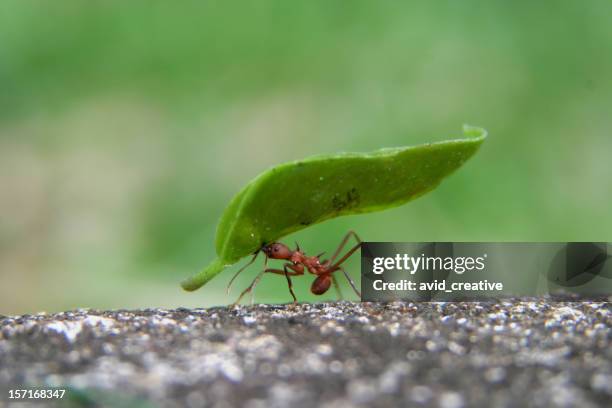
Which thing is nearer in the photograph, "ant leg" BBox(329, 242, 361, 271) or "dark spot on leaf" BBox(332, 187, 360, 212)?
"dark spot on leaf" BBox(332, 187, 360, 212)

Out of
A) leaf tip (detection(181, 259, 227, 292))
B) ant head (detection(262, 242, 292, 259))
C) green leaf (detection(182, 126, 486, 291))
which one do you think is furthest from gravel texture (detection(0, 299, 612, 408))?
ant head (detection(262, 242, 292, 259))

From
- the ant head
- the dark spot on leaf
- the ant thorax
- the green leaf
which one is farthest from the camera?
the ant thorax

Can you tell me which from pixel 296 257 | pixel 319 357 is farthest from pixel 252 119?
pixel 319 357

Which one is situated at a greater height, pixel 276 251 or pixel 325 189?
pixel 325 189

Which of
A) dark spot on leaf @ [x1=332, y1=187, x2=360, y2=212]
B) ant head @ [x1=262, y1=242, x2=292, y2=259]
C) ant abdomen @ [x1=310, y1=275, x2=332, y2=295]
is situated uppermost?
dark spot on leaf @ [x1=332, y1=187, x2=360, y2=212]

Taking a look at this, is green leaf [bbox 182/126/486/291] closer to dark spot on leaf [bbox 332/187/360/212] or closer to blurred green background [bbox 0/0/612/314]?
dark spot on leaf [bbox 332/187/360/212]

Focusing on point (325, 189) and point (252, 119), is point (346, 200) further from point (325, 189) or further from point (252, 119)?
point (252, 119)

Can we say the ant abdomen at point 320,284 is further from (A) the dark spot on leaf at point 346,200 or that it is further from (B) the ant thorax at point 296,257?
Result: (A) the dark spot on leaf at point 346,200
